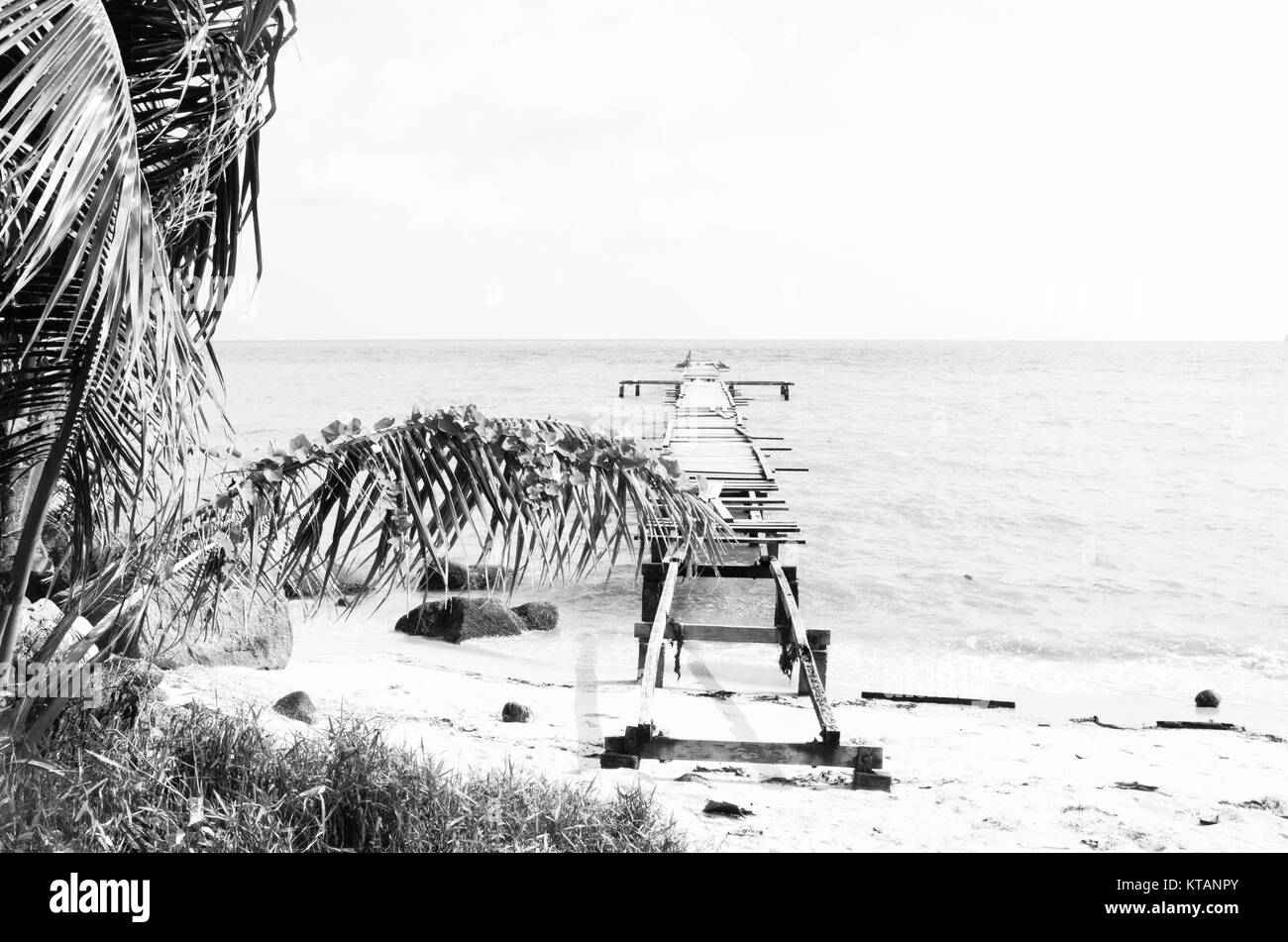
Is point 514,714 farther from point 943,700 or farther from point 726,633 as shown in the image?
point 943,700

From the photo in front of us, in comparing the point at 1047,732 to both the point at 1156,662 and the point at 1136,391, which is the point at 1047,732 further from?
the point at 1136,391

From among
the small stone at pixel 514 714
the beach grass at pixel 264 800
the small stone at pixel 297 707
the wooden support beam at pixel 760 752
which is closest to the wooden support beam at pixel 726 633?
the small stone at pixel 514 714

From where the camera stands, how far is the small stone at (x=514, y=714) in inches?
309

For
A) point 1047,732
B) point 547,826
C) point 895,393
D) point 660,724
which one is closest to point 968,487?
point 1047,732

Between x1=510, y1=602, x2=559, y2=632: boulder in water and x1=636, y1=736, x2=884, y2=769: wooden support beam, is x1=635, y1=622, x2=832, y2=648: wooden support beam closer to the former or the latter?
x1=636, y1=736, x2=884, y2=769: wooden support beam

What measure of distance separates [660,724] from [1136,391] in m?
59.2

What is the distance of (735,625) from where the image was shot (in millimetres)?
10578

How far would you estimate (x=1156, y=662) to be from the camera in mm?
11766

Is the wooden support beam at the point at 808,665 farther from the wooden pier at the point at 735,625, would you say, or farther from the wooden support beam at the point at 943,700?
the wooden support beam at the point at 943,700

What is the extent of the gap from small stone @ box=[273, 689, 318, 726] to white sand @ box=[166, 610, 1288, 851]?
21 centimetres

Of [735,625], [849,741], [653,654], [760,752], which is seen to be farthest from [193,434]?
[735,625]

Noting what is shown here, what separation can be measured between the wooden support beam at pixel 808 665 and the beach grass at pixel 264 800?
175 cm

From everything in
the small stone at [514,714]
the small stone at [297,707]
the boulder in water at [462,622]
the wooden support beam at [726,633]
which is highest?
the wooden support beam at [726,633]

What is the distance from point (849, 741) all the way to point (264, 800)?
4628 millimetres
